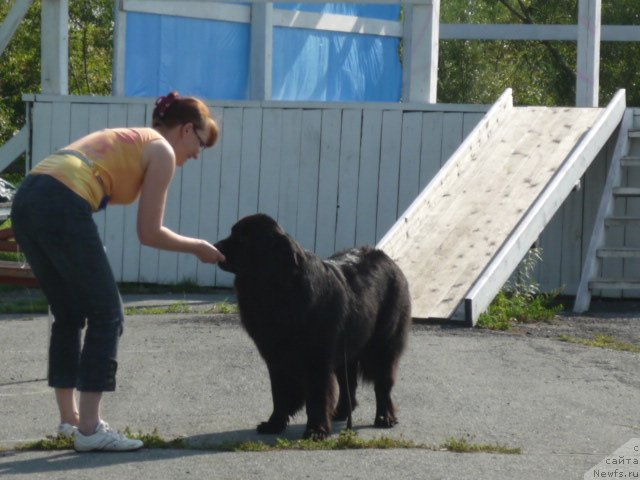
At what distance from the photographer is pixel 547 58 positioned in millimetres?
23297

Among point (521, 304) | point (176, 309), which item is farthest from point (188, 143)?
point (521, 304)

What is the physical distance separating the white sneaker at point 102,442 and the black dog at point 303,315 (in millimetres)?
776

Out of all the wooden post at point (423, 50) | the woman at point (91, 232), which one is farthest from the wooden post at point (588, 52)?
the woman at point (91, 232)

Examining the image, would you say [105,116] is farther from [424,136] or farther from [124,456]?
[124,456]

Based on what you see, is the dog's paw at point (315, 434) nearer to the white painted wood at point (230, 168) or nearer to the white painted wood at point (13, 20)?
the white painted wood at point (230, 168)

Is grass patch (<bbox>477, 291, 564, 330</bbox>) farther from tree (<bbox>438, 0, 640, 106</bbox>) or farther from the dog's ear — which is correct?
tree (<bbox>438, 0, 640, 106</bbox>)

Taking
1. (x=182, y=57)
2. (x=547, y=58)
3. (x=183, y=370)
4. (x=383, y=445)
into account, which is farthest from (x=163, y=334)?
(x=547, y=58)

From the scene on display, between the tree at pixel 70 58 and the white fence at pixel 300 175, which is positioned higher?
the tree at pixel 70 58

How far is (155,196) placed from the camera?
16.9ft

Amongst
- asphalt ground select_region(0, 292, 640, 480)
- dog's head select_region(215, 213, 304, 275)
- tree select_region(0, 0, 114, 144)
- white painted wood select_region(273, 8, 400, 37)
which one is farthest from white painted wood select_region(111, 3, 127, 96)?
tree select_region(0, 0, 114, 144)

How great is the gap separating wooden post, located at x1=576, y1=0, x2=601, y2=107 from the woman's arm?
7.85 metres

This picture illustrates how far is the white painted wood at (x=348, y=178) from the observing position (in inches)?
464

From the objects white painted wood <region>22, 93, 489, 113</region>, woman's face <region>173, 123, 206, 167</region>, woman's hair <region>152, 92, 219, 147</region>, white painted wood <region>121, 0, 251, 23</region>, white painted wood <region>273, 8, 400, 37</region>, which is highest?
white painted wood <region>273, 8, 400, 37</region>

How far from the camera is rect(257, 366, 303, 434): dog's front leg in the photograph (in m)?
5.75
